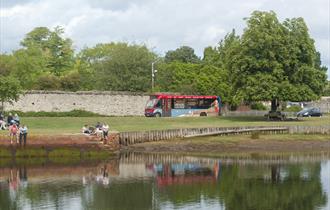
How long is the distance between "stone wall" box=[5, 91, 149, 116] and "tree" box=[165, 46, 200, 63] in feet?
170

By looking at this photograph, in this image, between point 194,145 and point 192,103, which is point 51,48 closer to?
point 192,103

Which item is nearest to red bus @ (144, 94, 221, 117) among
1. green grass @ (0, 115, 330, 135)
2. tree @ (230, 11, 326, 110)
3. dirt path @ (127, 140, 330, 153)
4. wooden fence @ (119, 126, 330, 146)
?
green grass @ (0, 115, 330, 135)

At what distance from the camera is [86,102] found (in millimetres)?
95062

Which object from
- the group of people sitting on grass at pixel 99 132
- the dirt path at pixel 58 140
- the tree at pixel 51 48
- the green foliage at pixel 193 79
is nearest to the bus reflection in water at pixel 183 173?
the group of people sitting on grass at pixel 99 132

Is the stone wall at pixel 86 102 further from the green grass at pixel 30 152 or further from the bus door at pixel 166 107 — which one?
the green grass at pixel 30 152

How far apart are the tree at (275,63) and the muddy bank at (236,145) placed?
10.7 m

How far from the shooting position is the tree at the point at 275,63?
249 ft

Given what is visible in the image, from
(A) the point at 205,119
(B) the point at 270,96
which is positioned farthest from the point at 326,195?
(A) the point at 205,119

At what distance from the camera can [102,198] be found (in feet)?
124

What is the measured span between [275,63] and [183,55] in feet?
244

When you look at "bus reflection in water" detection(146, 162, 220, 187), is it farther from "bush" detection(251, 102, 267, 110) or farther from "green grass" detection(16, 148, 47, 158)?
"bush" detection(251, 102, 267, 110)

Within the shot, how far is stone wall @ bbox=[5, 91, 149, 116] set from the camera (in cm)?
9100

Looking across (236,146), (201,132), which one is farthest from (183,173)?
(201,132)

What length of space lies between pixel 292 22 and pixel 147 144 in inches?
1123
